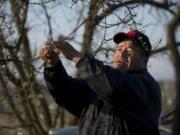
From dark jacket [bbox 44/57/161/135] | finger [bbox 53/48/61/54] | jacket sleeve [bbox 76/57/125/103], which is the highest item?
→ finger [bbox 53/48/61/54]

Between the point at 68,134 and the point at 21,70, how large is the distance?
26.0 feet

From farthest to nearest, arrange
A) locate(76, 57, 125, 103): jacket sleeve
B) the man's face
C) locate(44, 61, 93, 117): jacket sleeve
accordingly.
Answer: locate(44, 61, 93, 117): jacket sleeve < the man's face < locate(76, 57, 125, 103): jacket sleeve

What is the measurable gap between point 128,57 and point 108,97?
1.59 ft

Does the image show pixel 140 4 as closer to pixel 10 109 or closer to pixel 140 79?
pixel 140 79

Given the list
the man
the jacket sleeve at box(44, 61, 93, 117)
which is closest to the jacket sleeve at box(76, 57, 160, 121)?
the man

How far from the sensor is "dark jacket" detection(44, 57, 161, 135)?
3902 millimetres

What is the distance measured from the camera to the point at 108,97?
3936 mm

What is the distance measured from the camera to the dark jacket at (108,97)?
3.90 m

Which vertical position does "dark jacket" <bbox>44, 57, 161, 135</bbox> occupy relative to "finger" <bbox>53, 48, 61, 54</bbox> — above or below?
below

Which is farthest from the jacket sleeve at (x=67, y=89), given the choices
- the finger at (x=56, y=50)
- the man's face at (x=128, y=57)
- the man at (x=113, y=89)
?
the man's face at (x=128, y=57)

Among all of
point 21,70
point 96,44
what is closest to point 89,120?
point 96,44

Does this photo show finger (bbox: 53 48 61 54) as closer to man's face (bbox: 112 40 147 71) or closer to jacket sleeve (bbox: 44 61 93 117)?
jacket sleeve (bbox: 44 61 93 117)

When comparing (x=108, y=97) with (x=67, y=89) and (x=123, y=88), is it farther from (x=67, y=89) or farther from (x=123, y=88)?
(x=67, y=89)

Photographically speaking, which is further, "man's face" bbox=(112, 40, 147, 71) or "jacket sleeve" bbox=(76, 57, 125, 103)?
"man's face" bbox=(112, 40, 147, 71)
